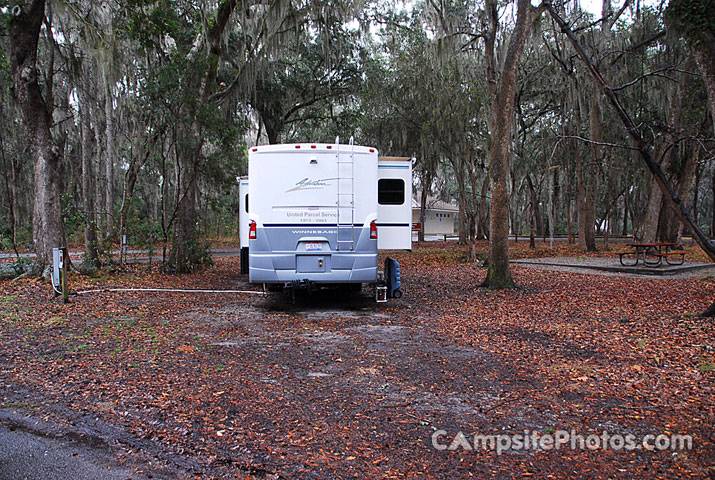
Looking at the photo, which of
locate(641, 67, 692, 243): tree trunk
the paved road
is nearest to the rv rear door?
the paved road

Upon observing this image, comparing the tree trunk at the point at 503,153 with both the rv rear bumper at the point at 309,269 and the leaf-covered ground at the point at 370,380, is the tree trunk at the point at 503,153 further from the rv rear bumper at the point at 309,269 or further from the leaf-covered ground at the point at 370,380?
the rv rear bumper at the point at 309,269

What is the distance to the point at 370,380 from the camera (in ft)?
15.9

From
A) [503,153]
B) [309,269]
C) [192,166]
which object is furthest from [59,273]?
[503,153]

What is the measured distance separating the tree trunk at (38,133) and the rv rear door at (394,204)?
772 cm

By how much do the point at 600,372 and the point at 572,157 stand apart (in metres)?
27.4

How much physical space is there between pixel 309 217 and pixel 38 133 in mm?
7631

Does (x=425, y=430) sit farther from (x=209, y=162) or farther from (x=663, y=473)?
(x=209, y=162)

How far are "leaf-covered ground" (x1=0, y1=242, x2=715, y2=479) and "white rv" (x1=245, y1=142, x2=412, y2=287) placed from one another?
2.63 feet

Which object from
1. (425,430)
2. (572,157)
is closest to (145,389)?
(425,430)

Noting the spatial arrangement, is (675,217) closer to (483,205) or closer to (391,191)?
(483,205)

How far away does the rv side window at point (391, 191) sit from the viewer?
928 centimetres

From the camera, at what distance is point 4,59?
12.1 metres

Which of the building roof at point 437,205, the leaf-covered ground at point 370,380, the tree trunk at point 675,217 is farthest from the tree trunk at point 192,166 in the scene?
the building roof at point 437,205

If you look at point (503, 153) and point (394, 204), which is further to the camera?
point (503, 153)
